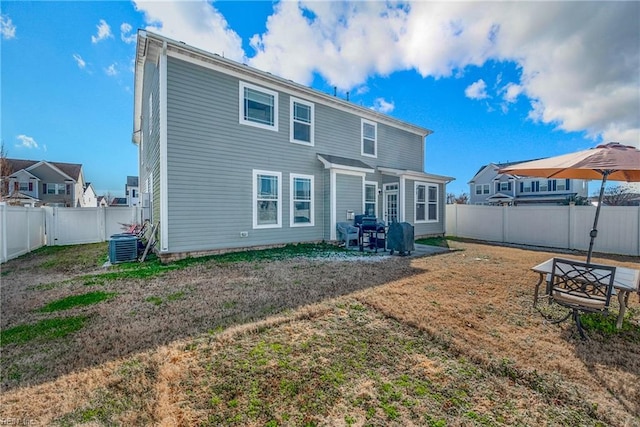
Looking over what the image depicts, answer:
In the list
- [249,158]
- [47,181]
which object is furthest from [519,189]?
[47,181]

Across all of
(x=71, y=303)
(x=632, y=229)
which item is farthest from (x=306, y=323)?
(x=632, y=229)

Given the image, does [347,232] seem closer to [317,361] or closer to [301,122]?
[301,122]

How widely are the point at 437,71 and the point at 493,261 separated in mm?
8569

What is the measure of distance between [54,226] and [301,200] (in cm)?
1098

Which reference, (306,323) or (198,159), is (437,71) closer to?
(198,159)

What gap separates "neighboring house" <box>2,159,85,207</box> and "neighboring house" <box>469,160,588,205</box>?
49758mm

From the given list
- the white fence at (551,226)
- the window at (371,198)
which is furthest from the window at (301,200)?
the white fence at (551,226)

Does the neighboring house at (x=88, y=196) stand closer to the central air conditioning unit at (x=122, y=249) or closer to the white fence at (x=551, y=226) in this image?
the central air conditioning unit at (x=122, y=249)

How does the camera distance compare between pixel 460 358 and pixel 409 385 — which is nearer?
pixel 409 385

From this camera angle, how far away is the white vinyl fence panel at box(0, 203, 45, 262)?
7.98m

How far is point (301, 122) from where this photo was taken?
401 inches

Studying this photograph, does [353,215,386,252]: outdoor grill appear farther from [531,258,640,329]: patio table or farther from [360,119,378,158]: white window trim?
[531,258,640,329]: patio table

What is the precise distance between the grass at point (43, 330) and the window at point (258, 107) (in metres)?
6.80

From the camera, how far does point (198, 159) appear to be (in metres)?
7.89
